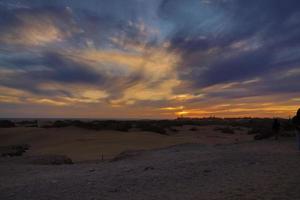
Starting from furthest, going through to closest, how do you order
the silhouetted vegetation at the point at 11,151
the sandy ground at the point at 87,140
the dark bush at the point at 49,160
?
the sandy ground at the point at 87,140, the silhouetted vegetation at the point at 11,151, the dark bush at the point at 49,160

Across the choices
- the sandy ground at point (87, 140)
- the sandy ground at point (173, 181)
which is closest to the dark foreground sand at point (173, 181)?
the sandy ground at point (173, 181)

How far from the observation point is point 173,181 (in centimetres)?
1063

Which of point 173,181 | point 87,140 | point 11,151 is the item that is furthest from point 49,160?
point 87,140

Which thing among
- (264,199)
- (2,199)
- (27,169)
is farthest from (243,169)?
(27,169)

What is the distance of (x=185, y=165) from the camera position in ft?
42.8

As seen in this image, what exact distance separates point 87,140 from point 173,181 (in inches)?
889

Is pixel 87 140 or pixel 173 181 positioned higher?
pixel 87 140

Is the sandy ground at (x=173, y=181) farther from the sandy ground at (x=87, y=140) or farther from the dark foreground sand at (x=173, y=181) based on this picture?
the sandy ground at (x=87, y=140)

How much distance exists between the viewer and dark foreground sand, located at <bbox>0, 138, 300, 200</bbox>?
29.7 ft

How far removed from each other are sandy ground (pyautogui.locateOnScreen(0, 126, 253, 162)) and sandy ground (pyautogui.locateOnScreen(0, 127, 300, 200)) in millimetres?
10899

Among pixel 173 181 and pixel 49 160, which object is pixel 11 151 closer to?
pixel 49 160

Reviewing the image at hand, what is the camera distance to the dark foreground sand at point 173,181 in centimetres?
904

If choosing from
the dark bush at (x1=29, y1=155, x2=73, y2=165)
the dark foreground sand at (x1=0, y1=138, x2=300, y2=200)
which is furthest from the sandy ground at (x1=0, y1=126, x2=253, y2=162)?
the dark foreground sand at (x1=0, y1=138, x2=300, y2=200)

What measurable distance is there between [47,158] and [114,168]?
244 inches
